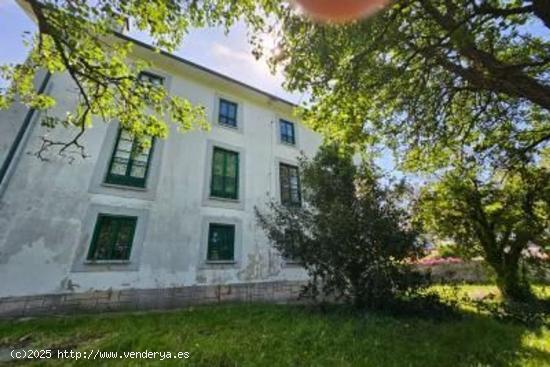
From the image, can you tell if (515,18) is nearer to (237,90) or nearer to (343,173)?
(343,173)

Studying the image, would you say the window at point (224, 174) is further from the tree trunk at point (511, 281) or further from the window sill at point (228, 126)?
the tree trunk at point (511, 281)

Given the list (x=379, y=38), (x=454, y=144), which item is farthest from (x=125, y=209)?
(x=454, y=144)

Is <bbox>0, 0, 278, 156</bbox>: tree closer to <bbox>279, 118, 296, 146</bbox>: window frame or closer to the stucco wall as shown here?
the stucco wall

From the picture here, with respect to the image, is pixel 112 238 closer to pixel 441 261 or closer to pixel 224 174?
pixel 224 174

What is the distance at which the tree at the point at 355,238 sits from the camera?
828 cm

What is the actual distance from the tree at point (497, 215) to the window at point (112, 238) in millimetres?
10404

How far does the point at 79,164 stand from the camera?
10.2m

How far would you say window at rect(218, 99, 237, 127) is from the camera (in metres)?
15.0

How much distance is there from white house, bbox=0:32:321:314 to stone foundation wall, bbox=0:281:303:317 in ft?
0.16

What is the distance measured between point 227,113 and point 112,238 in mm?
8138

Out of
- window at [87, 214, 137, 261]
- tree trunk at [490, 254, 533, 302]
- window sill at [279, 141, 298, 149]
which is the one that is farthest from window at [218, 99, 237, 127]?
tree trunk at [490, 254, 533, 302]

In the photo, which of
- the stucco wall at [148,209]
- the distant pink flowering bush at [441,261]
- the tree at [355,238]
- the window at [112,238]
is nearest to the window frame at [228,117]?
the stucco wall at [148,209]

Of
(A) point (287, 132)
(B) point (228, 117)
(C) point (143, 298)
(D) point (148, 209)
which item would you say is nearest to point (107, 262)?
(C) point (143, 298)

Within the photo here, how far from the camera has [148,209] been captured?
11086mm
